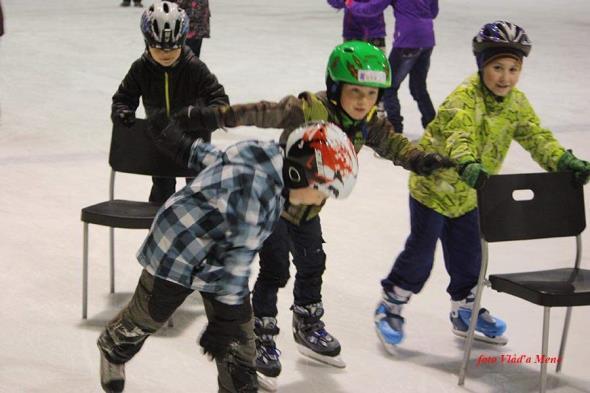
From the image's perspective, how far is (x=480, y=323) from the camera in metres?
4.58

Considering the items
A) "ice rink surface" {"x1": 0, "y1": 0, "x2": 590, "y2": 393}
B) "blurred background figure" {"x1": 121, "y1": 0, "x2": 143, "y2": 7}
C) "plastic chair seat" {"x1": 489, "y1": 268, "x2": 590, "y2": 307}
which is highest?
"plastic chair seat" {"x1": 489, "y1": 268, "x2": 590, "y2": 307}

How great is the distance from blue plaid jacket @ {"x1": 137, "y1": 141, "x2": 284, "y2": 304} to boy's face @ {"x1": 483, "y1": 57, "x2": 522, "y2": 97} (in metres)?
1.49

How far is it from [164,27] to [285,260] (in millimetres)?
1290

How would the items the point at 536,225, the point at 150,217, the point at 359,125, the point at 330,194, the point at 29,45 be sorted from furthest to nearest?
1. the point at 29,45
2. the point at 150,217
3. the point at 536,225
4. the point at 359,125
5. the point at 330,194

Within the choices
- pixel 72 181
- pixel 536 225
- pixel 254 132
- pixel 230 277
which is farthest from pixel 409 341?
pixel 254 132

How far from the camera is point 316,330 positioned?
4.31 metres

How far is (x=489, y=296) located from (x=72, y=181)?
306 centimetres

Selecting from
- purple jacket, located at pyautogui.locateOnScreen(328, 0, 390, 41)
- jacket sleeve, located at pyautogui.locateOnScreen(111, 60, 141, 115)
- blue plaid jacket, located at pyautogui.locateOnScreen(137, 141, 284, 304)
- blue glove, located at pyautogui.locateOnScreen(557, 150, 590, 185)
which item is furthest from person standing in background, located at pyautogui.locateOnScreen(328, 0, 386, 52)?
blue plaid jacket, located at pyautogui.locateOnScreen(137, 141, 284, 304)

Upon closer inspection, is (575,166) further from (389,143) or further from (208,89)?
(208,89)

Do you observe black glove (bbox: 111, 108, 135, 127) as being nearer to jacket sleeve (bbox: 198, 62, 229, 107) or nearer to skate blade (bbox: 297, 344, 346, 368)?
jacket sleeve (bbox: 198, 62, 229, 107)

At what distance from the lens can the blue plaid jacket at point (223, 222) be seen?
2938 millimetres

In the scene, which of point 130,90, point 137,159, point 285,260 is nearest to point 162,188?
point 137,159

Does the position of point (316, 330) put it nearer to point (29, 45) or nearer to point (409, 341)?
point (409, 341)

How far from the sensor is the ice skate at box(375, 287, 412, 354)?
445 cm
